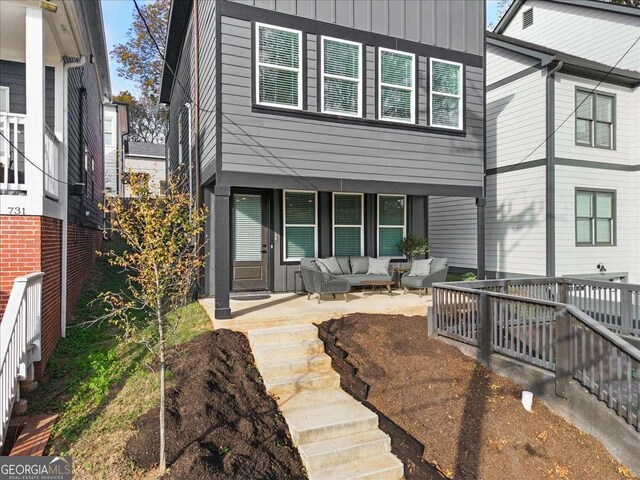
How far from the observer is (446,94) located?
8.51 metres

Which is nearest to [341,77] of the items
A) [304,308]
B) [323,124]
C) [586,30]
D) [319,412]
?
[323,124]

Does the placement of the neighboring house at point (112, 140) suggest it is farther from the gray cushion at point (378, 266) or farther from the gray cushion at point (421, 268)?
the gray cushion at point (421, 268)

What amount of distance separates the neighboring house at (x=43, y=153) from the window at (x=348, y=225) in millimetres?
5017

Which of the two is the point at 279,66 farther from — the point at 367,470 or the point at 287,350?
the point at 367,470

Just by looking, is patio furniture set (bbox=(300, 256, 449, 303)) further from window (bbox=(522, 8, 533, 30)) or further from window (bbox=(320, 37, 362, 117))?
window (bbox=(522, 8, 533, 30))

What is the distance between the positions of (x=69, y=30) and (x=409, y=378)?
6779 mm

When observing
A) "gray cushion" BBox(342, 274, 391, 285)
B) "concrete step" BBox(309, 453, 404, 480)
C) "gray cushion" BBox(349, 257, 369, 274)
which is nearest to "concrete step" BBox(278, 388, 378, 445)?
"concrete step" BBox(309, 453, 404, 480)

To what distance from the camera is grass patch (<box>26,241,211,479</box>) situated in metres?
3.40

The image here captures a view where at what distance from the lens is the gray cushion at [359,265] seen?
900 cm

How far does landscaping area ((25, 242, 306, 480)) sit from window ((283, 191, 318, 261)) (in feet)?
12.2

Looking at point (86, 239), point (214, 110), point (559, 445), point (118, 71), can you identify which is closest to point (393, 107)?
point (214, 110)

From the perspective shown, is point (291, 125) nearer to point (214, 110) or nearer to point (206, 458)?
point (214, 110)

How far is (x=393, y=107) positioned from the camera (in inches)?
314

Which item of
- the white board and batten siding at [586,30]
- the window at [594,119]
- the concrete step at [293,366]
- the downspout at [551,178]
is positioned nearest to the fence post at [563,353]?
the concrete step at [293,366]
